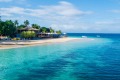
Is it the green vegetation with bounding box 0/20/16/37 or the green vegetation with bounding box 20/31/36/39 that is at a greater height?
the green vegetation with bounding box 0/20/16/37

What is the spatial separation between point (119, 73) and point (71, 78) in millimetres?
5444

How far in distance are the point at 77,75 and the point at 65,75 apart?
113 cm

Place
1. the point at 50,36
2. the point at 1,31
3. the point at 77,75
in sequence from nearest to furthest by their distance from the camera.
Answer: the point at 77,75 < the point at 1,31 < the point at 50,36

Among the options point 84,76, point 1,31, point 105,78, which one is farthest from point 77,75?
point 1,31

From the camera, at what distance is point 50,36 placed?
117 m

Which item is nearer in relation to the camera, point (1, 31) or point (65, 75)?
point (65, 75)

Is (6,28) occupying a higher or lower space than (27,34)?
higher

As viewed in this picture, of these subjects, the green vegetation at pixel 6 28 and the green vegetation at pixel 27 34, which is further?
the green vegetation at pixel 27 34

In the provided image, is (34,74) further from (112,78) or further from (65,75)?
(112,78)

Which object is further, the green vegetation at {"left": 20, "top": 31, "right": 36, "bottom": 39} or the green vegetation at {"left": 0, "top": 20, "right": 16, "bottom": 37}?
the green vegetation at {"left": 20, "top": 31, "right": 36, "bottom": 39}

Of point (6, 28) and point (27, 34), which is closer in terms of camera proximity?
point (27, 34)

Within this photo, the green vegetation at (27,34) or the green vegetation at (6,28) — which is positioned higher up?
the green vegetation at (6,28)

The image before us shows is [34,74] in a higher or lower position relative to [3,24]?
lower

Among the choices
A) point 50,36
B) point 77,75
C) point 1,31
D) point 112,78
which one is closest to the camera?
point 112,78
